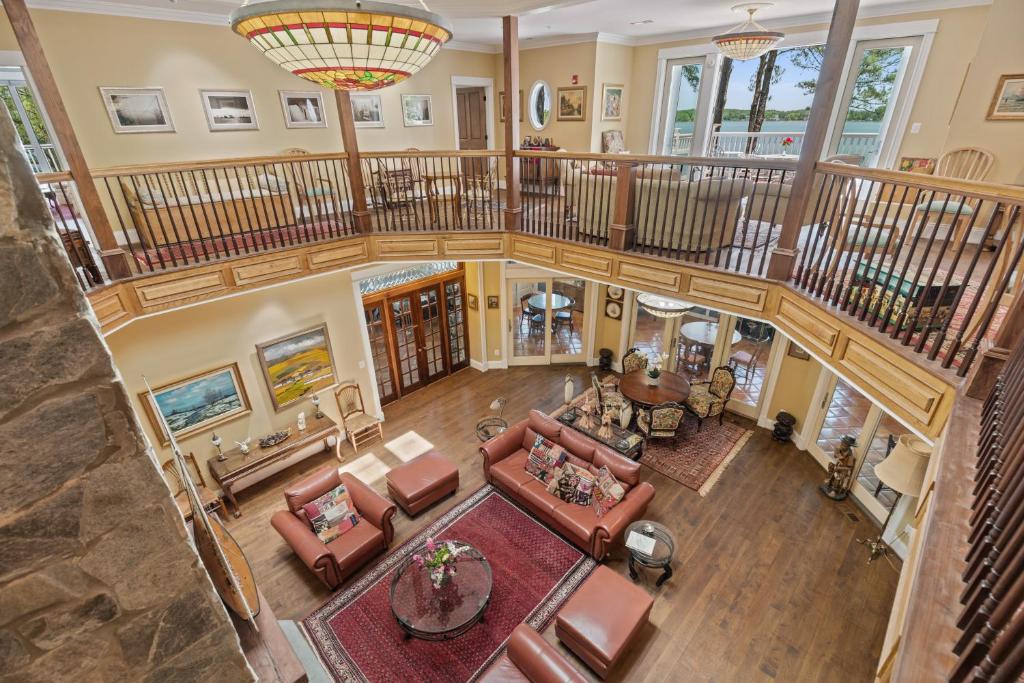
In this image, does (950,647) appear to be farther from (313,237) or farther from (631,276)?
(313,237)

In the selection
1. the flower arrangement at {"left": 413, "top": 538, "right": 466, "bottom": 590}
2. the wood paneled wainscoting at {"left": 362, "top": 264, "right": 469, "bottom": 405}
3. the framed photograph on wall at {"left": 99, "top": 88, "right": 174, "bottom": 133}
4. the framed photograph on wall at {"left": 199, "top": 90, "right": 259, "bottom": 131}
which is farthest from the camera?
the wood paneled wainscoting at {"left": 362, "top": 264, "right": 469, "bottom": 405}

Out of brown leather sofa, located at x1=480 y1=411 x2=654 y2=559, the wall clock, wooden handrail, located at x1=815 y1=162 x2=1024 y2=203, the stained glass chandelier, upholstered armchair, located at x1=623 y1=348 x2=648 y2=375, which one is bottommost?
brown leather sofa, located at x1=480 y1=411 x2=654 y2=559

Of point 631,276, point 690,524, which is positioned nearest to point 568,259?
point 631,276

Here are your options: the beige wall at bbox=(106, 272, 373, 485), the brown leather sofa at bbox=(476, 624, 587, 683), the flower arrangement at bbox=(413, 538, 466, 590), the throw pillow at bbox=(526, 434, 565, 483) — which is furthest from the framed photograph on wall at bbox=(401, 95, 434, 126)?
the brown leather sofa at bbox=(476, 624, 587, 683)

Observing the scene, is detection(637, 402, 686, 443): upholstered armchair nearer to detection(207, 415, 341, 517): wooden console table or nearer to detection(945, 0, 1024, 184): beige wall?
detection(945, 0, 1024, 184): beige wall

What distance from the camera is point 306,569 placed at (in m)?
5.25

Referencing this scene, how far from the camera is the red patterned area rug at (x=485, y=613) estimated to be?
14.0 ft

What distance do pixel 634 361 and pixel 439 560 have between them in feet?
16.7

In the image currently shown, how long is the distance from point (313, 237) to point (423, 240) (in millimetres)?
1343

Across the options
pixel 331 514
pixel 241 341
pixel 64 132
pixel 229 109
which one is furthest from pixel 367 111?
pixel 331 514

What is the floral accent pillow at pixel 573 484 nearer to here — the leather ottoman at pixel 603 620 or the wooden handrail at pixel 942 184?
the leather ottoman at pixel 603 620

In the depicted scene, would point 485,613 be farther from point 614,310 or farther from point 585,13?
point 585,13

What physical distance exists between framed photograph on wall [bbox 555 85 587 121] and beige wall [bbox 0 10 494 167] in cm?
410

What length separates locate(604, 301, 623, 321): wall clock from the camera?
8.79 metres
